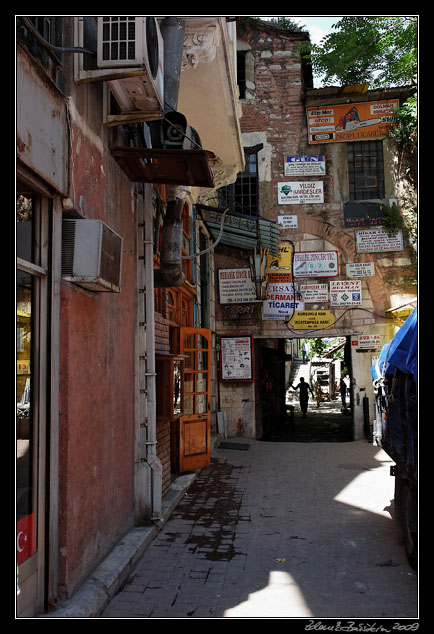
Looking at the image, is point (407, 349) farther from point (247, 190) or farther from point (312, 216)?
point (247, 190)

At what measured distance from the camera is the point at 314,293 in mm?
14789

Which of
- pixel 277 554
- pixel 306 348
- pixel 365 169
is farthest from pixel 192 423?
pixel 306 348

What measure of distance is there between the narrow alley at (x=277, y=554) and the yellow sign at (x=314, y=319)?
5.19m

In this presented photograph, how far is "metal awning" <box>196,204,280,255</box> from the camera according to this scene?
13805 mm

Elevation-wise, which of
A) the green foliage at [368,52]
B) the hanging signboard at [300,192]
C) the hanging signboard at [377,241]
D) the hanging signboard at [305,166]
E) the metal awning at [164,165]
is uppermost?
the green foliage at [368,52]

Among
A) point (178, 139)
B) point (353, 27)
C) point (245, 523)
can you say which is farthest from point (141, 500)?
point (353, 27)

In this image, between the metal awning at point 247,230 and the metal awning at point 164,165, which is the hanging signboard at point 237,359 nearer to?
the metal awning at point 247,230

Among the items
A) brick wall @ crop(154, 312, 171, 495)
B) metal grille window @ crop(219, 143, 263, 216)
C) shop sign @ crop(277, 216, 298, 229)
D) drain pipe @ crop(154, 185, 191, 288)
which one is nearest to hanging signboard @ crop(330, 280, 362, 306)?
shop sign @ crop(277, 216, 298, 229)

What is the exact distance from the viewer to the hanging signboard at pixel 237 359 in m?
14.9

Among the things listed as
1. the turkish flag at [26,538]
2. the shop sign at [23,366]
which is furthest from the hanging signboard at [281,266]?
the turkish flag at [26,538]

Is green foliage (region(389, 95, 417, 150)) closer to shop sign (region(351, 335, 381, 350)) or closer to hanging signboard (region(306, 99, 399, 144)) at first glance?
hanging signboard (region(306, 99, 399, 144))

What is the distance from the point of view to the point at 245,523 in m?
7.06

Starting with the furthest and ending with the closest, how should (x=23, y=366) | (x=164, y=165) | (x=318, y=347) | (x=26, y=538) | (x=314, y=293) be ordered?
1. (x=318, y=347)
2. (x=314, y=293)
3. (x=164, y=165)
4. (x=23, y=366)
5. (x=26, y=538)

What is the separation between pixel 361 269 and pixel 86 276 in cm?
1152
